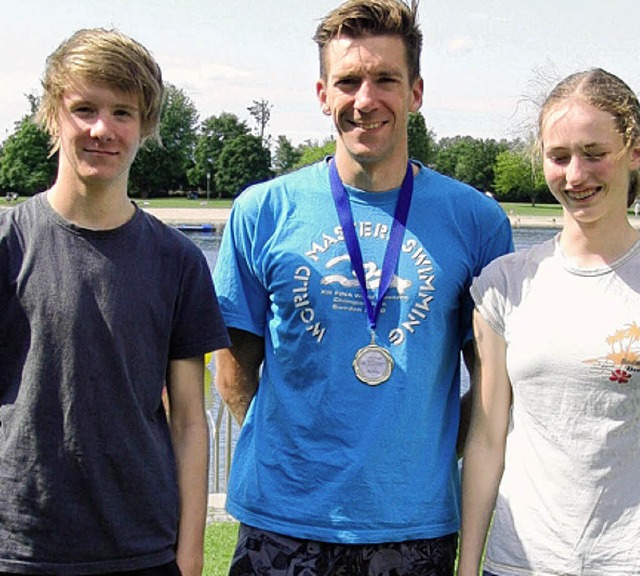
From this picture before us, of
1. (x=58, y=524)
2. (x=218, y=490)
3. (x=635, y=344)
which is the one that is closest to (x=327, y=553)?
(x=58, y=524)

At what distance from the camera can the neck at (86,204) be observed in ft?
9.49

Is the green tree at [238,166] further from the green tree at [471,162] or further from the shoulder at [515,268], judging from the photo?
the shoulder at [515,268]

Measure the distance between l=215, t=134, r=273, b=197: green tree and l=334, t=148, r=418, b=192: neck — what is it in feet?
290

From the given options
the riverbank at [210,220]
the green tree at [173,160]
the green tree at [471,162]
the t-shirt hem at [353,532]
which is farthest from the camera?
the green tree at [471,162]

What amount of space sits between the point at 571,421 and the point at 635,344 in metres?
0.29

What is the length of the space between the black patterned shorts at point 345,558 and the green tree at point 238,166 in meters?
88.6

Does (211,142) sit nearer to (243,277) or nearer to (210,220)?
(210,220)

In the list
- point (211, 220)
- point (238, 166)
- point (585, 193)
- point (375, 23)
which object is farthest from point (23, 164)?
point (585, 193)

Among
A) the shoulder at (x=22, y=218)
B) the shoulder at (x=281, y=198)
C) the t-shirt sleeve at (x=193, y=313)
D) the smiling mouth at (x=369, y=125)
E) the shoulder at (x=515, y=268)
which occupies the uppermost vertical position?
the smiling mouth at (x=369, y=125)

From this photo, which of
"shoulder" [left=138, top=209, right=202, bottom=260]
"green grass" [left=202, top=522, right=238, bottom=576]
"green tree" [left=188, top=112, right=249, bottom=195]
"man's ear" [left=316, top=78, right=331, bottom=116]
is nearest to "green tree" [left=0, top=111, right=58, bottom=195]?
"green tree" [left=188, top=112, right=249, bottom=195]

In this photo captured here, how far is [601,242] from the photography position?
302 cm

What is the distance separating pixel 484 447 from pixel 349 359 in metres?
0.52

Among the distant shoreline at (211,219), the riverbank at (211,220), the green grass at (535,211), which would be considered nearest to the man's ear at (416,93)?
the riverbank at (211,220)

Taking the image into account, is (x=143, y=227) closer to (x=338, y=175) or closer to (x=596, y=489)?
(x=338, y=175)
